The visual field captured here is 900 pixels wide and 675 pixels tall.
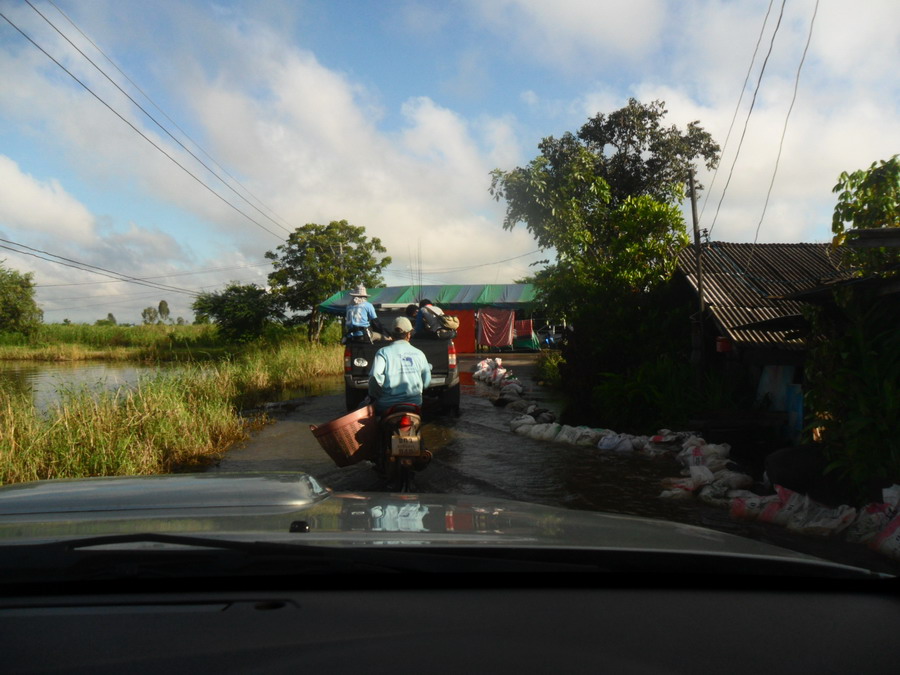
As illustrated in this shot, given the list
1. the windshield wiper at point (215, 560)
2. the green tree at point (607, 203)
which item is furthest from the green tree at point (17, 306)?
the windshield wiper at point (215, 560)

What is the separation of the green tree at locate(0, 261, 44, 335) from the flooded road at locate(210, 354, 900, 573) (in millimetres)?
42105

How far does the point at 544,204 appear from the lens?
19.3 metres

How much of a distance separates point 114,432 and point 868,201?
8.92 meters

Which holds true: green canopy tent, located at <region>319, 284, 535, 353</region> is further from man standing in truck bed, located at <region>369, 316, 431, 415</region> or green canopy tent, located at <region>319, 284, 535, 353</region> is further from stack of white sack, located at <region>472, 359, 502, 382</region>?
man standing in truck bed, located at <region>369, 316, 431, 415</region>

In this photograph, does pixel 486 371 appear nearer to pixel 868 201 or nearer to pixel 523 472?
pixel 523 472

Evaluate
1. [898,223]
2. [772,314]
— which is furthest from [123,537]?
[772,314]

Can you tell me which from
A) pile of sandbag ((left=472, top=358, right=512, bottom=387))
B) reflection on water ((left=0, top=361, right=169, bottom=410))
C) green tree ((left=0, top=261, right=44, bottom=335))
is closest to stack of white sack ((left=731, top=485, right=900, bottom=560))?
reflection on water ((left=0, top=361, right=169, bottom=410))

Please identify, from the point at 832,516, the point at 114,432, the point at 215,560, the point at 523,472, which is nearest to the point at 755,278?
the point at 523,472

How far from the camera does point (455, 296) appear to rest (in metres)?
37.6

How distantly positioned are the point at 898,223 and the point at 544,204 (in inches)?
487

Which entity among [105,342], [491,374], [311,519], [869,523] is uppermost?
[105,342]

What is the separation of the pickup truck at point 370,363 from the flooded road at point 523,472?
774 mm

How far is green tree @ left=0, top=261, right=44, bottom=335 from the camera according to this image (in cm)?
4656

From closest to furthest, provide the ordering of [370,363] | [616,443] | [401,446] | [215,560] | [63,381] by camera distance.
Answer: [215,560] → [401,446] → [616,443] → [63,381] → [370,363]
